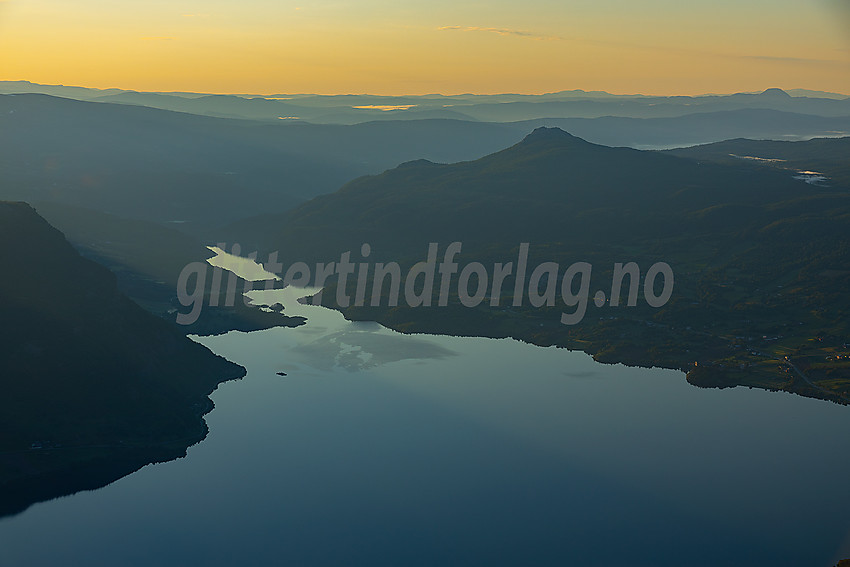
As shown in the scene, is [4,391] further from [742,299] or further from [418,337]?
[742,299]

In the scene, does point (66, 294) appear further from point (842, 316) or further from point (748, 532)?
point (842, 316)

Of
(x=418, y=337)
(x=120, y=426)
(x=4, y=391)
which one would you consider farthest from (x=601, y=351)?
(x=4, y=391)

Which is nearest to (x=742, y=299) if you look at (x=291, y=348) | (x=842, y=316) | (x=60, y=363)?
(x=842, y=316)

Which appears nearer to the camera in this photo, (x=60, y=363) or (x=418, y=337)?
(x=60, y=363)

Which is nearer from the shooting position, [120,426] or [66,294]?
[120,426]

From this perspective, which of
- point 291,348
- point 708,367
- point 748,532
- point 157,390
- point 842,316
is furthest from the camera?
point 842,316

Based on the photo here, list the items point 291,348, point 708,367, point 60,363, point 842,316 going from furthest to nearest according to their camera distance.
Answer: point 842,316
point 291,348
point 708,367
point 60,363

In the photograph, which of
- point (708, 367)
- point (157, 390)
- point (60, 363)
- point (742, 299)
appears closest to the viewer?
point (60, 363)

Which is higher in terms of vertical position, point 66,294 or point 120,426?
point 66,294

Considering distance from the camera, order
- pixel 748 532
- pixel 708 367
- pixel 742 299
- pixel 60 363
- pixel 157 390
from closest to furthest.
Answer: pixel 748 532 → pixel 60 363 → pixel 157 390 → pixel 708 367 → pixel 742 299
